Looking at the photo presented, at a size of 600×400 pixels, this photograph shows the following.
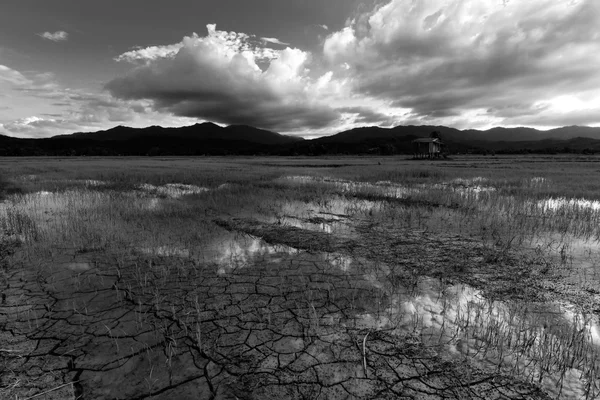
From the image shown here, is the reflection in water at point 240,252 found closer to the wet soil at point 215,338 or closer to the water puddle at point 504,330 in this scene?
the wet soil at point 215,338

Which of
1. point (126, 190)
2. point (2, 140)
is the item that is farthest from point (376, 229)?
point (2, 140)

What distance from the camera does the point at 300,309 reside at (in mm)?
3781

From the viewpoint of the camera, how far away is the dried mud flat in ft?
8.32

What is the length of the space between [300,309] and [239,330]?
0.81 metres

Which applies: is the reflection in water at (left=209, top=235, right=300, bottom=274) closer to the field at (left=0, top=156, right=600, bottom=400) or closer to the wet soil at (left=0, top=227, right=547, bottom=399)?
the field at (left=0, top=156, right=600, bottom=400)

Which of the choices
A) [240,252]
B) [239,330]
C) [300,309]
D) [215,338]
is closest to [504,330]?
[300,309]

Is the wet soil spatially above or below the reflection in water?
below

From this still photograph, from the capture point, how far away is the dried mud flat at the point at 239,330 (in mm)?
2535

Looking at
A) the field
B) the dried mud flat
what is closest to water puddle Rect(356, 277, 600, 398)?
the field

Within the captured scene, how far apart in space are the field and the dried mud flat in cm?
2

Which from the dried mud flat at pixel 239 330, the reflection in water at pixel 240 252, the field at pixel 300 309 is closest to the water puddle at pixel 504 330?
the field at pixel 300 309

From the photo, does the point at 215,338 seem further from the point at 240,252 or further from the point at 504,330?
the point at 504,330

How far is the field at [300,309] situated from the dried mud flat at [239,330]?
0.06 feet

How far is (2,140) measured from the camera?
419ft
